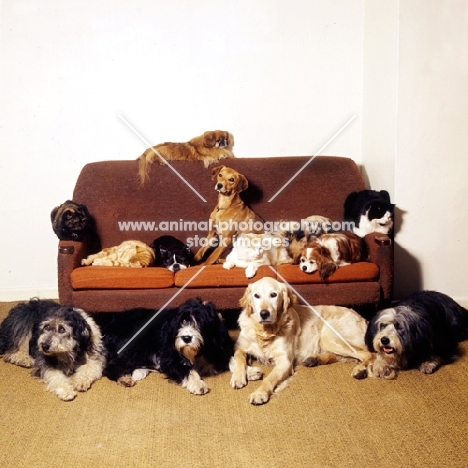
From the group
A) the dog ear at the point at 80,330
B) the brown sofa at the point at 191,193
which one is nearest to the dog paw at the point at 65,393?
the dog ear at the point at 80,330

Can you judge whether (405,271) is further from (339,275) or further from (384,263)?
(339,275)

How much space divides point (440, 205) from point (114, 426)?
2783 millimetres

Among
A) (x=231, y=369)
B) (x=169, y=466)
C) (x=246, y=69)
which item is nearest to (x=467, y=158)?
(x=246, y=69)

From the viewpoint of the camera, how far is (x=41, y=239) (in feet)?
14.9

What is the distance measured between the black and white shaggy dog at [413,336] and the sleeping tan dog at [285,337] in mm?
135

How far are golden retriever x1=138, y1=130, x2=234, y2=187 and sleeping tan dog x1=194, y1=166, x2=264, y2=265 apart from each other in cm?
28

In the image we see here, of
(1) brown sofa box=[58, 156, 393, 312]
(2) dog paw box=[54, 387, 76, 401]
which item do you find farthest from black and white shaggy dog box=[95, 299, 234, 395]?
(1) brown sofa box=[58, 156, 393, 312]

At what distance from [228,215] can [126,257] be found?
0.79 metres

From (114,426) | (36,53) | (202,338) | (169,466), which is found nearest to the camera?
(169,466)

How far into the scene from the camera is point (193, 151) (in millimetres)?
4230

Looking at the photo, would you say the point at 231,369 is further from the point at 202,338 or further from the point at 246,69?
the point at 246,69

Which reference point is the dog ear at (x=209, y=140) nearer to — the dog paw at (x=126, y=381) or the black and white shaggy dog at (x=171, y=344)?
the black and white shaggy dog at (x=171, y=344)

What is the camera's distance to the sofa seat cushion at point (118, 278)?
3416 millimetres

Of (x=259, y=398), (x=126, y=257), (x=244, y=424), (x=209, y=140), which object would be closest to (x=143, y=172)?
(x=209, y=140)
